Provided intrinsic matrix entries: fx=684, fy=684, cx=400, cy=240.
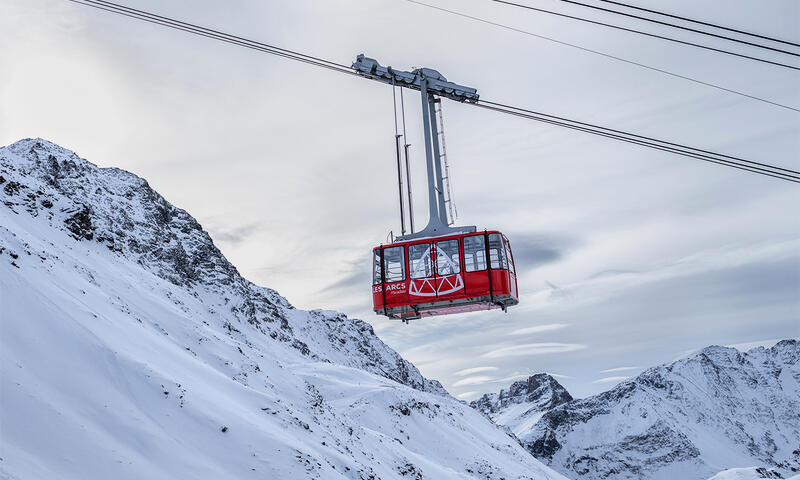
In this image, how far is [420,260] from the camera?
24141 millimetres

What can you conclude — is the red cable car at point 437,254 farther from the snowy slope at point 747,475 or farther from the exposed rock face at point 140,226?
the exposed rock face at point 140,226

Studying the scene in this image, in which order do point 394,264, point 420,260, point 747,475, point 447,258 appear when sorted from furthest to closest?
point 747,475
point 394,264
point 420,260
point 447,258

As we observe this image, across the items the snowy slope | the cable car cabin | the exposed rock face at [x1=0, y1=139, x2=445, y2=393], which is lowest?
the snowy slope

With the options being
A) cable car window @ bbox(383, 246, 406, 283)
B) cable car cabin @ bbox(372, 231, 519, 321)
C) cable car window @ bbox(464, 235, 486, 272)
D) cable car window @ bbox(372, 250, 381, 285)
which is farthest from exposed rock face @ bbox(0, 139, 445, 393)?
cable car window @ bbox(464, 235, 486, 272)

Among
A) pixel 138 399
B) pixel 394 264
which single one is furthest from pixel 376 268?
pixel 138 399

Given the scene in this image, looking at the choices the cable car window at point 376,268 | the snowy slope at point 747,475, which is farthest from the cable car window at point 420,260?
the snowy slope at point 747,475

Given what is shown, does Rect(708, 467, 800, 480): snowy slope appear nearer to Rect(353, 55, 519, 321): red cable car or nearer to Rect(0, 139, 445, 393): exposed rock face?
Rect(353, 55, 519, 321): red cable car

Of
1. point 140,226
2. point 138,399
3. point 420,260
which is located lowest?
point 138,399

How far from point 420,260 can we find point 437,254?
67 centimetres

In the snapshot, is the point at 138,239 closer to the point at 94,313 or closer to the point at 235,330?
the point at 235,330

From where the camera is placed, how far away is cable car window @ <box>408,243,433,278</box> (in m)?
24.0

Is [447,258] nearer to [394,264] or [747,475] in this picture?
[394,264]

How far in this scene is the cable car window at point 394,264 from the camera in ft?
80.7

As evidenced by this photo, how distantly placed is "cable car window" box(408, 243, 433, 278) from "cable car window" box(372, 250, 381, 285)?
65.0 inches
